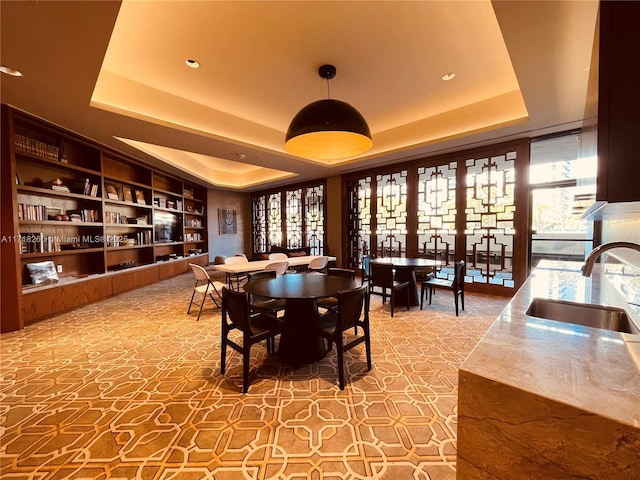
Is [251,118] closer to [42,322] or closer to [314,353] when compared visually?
[314,353]

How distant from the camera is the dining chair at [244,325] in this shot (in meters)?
2.16

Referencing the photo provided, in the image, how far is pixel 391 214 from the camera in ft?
21.7

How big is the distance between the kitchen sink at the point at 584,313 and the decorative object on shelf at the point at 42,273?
584cm

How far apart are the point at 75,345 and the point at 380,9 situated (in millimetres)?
4866

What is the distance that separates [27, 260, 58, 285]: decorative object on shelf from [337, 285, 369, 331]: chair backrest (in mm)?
4596

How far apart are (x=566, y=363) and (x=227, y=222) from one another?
1037cm

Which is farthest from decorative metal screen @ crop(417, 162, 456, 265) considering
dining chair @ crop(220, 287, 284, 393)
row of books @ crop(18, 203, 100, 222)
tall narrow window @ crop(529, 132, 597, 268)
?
row of books @ crop(18, 203, 100, 222)

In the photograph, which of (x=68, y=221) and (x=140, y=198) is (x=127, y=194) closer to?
(x=140, y=198)

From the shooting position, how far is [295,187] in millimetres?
8945

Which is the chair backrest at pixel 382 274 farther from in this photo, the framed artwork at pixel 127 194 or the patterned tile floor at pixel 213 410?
the framed artwork at pixel 127 194

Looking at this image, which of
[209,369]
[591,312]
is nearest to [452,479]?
[591,312]

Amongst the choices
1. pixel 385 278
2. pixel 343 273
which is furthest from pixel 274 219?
pixel 343 273

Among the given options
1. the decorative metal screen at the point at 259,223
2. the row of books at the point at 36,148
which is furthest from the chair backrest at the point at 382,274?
the decorative metal screen at the point at 259,223

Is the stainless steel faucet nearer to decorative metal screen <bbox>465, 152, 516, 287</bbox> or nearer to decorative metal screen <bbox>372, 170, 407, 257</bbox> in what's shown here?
decorative metal screen <bbox>465, 152, 516, 287</bbox>
